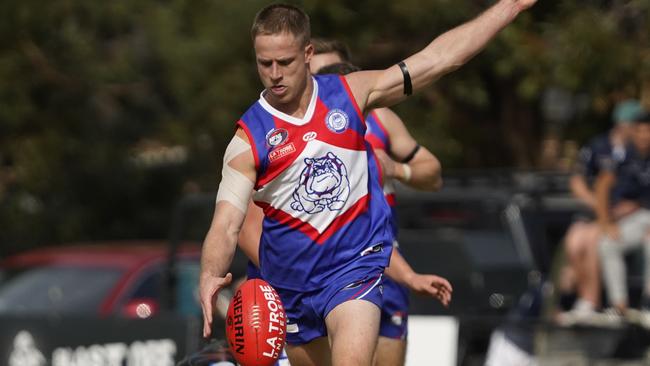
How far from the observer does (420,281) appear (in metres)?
7.34

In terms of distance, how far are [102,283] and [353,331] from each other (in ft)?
25.9

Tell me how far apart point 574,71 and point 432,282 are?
693 centimetres

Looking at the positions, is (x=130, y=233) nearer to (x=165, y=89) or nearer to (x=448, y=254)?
(x=165, y=89)

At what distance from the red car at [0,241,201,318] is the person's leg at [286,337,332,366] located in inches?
245

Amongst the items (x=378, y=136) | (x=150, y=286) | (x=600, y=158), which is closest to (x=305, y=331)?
(x=378, y=136)

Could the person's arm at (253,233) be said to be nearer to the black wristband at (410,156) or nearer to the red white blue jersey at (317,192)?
the red white blue jersey at (317,192)

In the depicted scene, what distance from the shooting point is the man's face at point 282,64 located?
6590 millimetres

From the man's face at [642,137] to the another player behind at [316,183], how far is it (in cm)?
585

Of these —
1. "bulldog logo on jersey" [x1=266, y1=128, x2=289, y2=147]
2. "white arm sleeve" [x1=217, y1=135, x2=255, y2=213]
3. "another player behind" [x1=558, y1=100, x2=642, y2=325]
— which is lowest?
"white arm sleeve" [x1=217, y1=135, x2=255, y2=213]

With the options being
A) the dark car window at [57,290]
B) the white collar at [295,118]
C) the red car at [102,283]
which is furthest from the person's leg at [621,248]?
the white collar at [295,118]

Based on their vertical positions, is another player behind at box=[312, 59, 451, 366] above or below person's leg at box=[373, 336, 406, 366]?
above

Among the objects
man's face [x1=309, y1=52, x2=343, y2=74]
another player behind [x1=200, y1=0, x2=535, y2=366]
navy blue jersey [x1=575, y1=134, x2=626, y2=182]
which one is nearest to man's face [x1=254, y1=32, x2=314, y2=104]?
another player behind [x1=200, y1=0, x2=535, y2=366]

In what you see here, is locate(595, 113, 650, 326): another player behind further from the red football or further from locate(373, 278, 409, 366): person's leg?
the red football

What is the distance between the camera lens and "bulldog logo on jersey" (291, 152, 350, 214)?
22.0 ft
